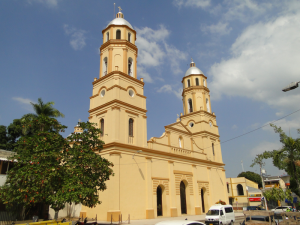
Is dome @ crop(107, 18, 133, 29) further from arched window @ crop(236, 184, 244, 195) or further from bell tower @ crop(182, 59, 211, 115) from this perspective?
arched window @ crop(236, 184, 244, 195)

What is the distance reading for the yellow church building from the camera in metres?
20.5

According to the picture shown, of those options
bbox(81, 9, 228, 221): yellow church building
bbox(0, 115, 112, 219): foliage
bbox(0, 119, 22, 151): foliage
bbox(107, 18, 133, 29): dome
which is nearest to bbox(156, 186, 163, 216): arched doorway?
bbox(81, 9, 228, 221): yellow church building

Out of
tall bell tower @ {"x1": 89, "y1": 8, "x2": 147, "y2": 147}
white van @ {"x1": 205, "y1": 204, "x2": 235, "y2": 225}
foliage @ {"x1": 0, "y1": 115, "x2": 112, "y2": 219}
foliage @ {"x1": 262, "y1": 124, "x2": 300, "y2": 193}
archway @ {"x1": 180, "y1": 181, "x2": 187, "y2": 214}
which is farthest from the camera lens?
archway @ {"x1": 180, "y1": 181, "x2": 187, "y2": 214}

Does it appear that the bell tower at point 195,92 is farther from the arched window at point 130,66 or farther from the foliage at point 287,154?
the foliage at point 287,154

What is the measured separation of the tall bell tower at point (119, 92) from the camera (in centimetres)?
2234

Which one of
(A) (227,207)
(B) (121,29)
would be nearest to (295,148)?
(A) (227,207)

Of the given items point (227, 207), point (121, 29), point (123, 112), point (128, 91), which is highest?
point (121, 29)

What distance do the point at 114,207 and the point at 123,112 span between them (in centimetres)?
870

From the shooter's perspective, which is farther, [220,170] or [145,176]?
[220,170]

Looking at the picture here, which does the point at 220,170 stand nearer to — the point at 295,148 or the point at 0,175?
the point at 295,148

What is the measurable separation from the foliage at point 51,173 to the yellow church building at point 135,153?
5210 millimetres

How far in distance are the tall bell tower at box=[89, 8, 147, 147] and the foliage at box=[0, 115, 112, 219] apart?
613 centimetres

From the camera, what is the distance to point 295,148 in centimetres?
1964

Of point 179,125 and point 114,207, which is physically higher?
point 179,125
